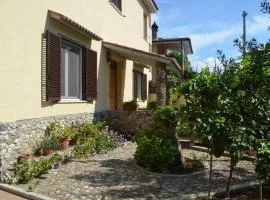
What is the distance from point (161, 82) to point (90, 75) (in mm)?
2636

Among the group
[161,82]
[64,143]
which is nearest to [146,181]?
[64,143]

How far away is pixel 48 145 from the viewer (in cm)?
1001

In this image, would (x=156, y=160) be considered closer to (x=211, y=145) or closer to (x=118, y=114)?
(x=211, y=145)

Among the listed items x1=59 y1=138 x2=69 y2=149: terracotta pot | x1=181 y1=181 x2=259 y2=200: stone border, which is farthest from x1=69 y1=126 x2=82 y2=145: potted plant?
x1=181 y1=181 x2=259 y2=200: stone border

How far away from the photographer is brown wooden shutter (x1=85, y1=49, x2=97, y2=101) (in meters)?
13.4

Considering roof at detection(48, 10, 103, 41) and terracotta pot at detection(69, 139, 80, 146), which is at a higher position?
roof at detection(48, 10, 103, 41)

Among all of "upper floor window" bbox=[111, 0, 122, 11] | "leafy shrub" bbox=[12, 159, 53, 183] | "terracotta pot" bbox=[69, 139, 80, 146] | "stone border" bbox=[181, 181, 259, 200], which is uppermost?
"upper floor window" bbox=[111, 0, 122, 11]

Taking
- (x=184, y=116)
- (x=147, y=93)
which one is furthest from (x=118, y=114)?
(x=147, y=93)

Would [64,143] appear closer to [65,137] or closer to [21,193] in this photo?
[65,137]

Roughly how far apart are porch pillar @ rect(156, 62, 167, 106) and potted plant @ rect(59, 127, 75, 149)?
446 cm

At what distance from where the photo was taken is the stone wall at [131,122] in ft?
47.9

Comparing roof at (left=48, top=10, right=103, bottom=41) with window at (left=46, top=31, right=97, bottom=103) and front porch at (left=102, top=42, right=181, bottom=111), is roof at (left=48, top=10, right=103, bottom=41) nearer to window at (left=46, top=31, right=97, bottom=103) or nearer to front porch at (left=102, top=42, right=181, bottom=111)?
window at (left=46, top=31, right=97, bottom=103)

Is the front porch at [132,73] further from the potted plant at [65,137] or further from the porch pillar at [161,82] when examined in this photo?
the potted plant at [65,137]

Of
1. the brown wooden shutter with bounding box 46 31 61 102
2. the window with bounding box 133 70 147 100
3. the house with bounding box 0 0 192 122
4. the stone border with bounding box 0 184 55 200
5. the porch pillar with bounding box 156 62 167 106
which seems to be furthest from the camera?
the window with bounding box 133 70 147 100
